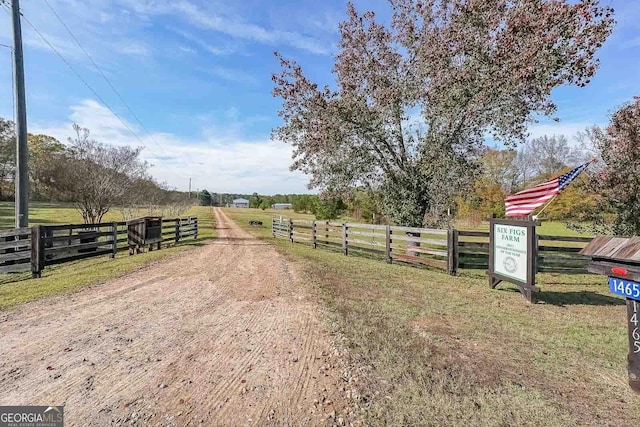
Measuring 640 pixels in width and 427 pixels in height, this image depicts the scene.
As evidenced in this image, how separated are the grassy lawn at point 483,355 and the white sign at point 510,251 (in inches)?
19.4

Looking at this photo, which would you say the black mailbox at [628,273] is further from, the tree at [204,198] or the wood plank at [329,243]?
the tree at [204,198]

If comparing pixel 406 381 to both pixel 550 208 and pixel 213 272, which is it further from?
pixel 550 208

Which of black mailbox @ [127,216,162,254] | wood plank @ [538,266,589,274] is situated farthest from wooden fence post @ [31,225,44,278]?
wood plank @ [538,266,589,274]

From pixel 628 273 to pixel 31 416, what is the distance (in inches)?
200

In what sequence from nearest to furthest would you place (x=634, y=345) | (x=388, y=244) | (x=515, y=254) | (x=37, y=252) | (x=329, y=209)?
(x=634, y=345)
(x=515, y=254)
(x=37, y=252)
(x=388, y=244)
(x=329, y=209)

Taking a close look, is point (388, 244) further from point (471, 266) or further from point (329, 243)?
point (329, 243)

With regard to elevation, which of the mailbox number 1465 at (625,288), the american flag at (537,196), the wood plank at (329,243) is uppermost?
the american flag at (537,196)

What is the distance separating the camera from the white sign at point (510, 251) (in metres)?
→ 6.46

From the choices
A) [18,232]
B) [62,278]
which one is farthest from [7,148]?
[62,278]

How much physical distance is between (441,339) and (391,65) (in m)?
11.6

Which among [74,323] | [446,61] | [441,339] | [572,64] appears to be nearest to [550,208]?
[572,64]

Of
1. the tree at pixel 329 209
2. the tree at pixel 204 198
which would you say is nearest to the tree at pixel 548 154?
the tree at pixel 329 209

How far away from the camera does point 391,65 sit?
511 inches

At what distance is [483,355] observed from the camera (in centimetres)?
367
